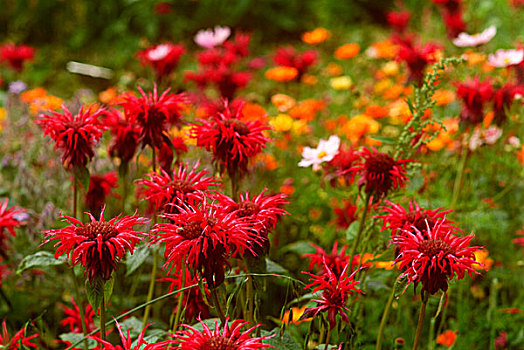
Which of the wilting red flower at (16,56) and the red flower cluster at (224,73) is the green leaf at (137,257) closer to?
the red flower cluster at (224,73)

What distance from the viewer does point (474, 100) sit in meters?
1.89

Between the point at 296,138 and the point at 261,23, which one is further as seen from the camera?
the point at 261,23

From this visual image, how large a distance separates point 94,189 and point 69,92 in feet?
10.6

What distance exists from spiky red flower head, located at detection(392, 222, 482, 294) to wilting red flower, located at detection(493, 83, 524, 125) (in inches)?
42.6

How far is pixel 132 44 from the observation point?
5.29 metres

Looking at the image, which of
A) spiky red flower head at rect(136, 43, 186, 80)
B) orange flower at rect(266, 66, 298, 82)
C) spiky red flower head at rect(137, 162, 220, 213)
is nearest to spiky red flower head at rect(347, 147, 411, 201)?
spiky red flower head at rect(137, 162, 220, 213)

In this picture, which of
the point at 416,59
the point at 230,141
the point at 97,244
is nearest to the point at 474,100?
the point at 416,59

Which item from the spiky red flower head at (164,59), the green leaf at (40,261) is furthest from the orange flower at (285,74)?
the green leaf at (40,261)

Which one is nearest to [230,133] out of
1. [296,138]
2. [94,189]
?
[94,189]

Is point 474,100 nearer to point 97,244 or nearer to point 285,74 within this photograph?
point 285,74

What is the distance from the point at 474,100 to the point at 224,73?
3.60 ft

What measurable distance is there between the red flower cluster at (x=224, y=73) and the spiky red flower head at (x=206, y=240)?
147 centimetres

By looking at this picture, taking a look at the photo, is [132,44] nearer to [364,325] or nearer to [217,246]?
[364,325]

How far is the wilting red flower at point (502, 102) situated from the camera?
78.5 inches
